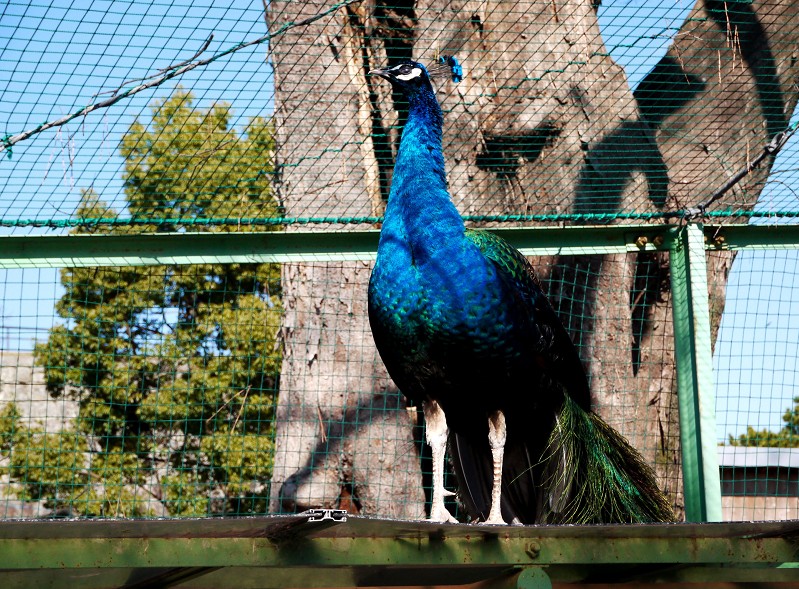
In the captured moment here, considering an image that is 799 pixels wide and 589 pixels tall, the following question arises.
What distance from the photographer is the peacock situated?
3.88 metres

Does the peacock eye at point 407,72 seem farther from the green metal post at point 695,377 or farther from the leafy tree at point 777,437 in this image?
the leafy tree at point 777,437

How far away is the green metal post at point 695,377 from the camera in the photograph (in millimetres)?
4539

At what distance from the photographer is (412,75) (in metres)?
4.38

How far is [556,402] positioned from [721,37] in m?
2.30

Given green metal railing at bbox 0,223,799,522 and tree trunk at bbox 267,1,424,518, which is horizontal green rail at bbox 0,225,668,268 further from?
tree trunk at bbox 267,1,424,518

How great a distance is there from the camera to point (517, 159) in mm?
5770

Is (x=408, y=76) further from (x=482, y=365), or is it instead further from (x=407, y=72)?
(x=482, y=365)

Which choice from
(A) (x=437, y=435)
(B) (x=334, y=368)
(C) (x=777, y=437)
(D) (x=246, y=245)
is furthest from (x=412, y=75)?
(C) (x=777, y=437)

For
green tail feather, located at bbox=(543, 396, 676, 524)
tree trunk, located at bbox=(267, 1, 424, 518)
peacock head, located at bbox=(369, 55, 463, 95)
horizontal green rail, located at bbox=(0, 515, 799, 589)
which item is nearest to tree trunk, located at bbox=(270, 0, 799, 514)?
tree trunk, located at bbox=(267, 1, 424, 518)

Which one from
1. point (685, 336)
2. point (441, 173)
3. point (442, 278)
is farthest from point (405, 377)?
point (685, 336)

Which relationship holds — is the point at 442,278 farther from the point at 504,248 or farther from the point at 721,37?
the point at 721,37

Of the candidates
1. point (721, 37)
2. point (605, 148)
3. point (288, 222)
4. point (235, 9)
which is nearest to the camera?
point (235, 9)

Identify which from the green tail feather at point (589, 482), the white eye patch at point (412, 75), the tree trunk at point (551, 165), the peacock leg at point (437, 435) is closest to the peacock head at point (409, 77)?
the white eye patch at point (412, 75)

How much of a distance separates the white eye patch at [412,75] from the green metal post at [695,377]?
1584mm
